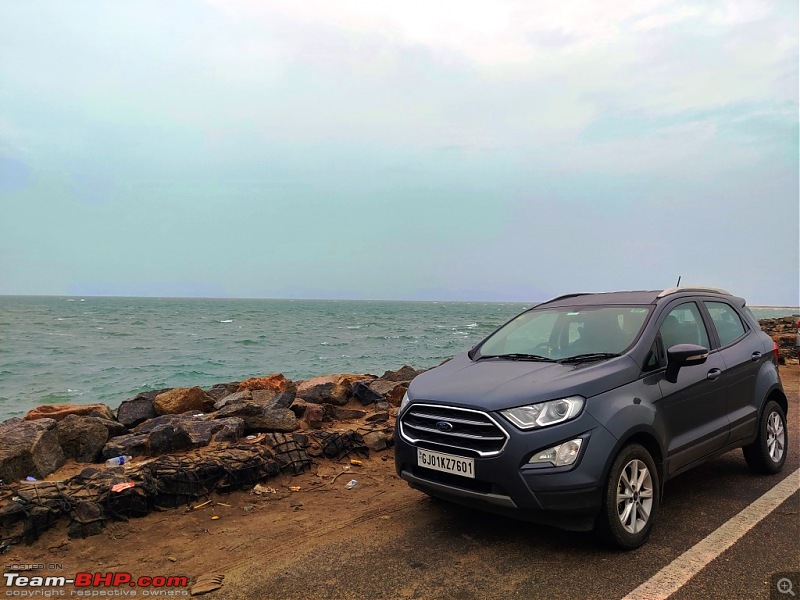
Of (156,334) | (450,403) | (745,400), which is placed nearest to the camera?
(450,403)

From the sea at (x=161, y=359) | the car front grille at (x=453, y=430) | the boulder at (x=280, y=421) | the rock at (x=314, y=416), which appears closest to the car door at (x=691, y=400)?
the car front grille at (x=453, y=430)

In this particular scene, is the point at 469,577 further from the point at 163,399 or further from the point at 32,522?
the point at 163,399

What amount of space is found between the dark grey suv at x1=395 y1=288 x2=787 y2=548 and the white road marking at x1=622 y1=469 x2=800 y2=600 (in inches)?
12.4

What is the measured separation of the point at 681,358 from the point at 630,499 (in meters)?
1.12

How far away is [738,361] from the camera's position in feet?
16.4

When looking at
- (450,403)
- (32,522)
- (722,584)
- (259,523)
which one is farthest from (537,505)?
(32,522)

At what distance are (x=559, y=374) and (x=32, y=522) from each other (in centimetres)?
396

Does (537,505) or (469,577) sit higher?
(537,505)

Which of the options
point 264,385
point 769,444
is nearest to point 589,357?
point 769,444

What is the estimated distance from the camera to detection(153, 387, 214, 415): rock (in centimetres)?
934

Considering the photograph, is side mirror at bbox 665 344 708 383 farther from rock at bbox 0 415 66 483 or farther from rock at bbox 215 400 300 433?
rock at bbox 0 415 66 483

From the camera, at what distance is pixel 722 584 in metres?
3.19

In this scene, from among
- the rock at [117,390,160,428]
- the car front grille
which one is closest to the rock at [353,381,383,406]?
the rock at [117,390,160,428]

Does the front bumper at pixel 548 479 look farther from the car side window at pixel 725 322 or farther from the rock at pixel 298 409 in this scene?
the rock at pixel 298 409
